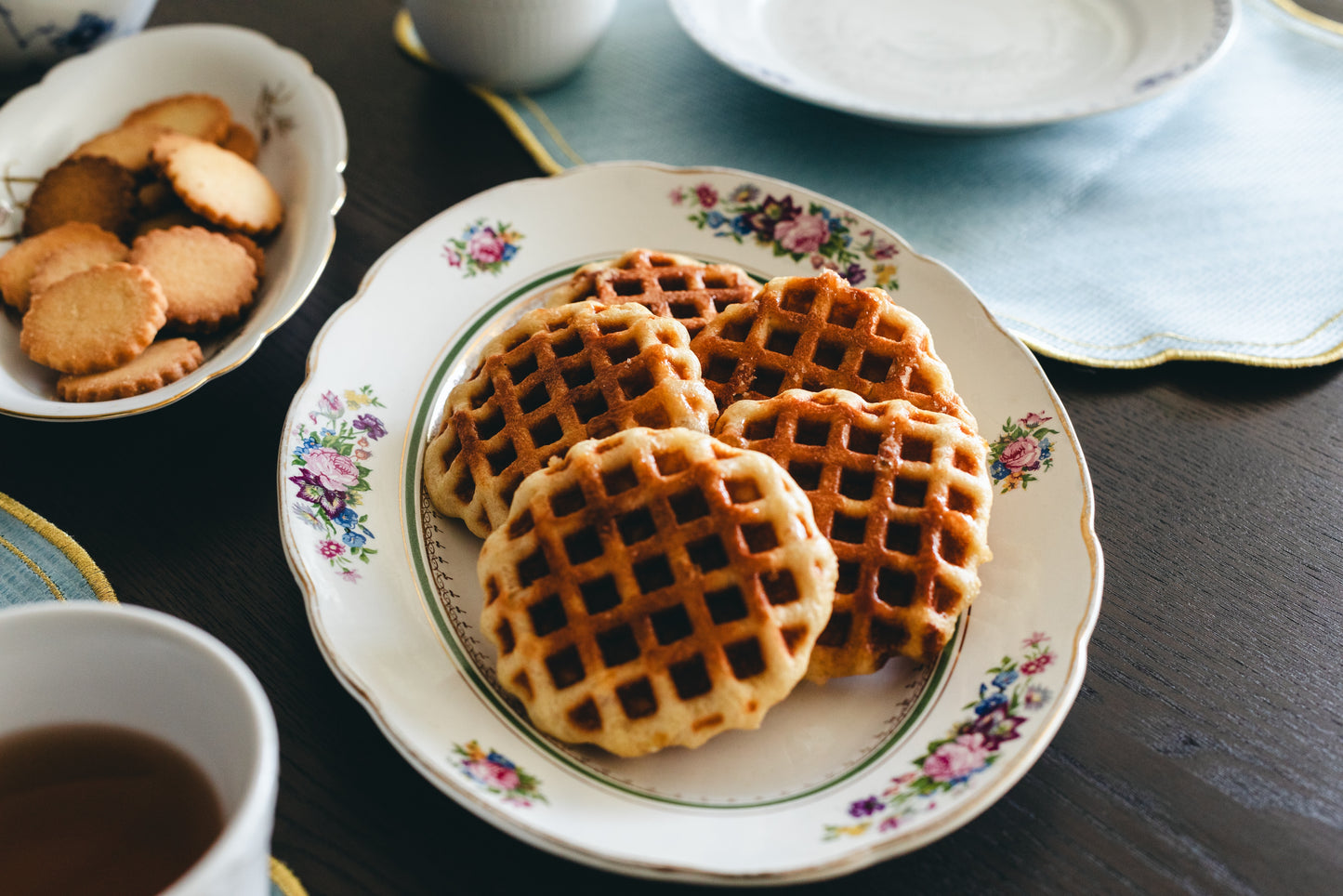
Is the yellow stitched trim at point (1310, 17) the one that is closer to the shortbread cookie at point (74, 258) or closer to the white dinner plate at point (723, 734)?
the white dinner plate at point (723, 734)

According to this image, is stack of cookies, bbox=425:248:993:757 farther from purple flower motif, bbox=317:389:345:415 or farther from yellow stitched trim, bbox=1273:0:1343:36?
yellow stitched trim, bbox=1273:0:1343:36

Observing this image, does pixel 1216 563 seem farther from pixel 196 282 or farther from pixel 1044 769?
pixel 196 282

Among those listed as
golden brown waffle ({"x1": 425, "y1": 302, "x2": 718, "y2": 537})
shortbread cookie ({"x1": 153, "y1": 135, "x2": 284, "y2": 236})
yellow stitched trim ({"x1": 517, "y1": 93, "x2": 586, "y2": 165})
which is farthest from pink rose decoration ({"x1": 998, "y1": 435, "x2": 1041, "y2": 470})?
shortbread cookie ({"x1": 153, "y1": 135, "x2": 284, "y2": 236})

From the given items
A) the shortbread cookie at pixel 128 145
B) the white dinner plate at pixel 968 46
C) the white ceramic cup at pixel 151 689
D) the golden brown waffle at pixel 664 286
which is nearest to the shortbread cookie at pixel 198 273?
the shortbread cookie at pixel 128 145

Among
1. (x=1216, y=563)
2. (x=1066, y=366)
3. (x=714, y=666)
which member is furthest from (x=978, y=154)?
(x=714, y=666)

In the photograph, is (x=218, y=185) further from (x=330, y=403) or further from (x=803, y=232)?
(x=803, y=232)

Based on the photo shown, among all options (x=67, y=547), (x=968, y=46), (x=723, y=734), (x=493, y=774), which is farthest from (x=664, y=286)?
(x=968, y=46)
